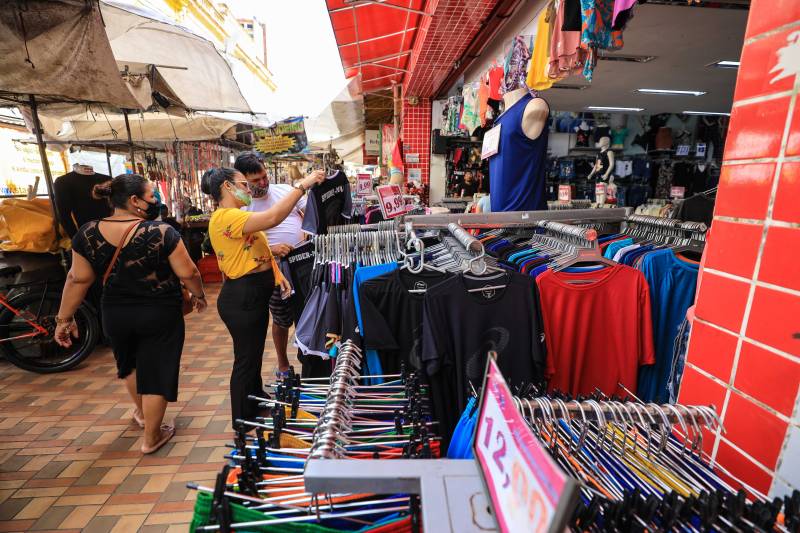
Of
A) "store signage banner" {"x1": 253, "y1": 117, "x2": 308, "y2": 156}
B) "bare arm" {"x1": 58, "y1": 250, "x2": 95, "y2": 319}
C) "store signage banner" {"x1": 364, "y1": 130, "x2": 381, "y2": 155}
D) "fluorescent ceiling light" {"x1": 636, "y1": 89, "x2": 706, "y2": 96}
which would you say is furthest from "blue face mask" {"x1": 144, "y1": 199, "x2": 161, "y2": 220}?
"store signage banner" {"x1": 364, "y1": 130, "x2": 381, "y2": 155}

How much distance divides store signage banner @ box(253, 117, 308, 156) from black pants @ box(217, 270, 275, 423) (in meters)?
6.02

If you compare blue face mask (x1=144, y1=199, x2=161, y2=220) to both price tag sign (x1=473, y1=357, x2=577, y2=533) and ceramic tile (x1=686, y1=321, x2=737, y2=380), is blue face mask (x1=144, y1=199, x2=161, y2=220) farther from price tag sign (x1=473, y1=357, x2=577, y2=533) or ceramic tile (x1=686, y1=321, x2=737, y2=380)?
ceramic tile (x1=686, y1=321, x2=737, y2=380)

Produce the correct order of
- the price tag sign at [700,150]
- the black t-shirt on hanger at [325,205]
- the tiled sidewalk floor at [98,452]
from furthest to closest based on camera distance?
1. the price tag sign at [700,150]
2. the black t-shirt on hanger at [325,205]
3. the tiled sidewalk floor at [98,452]

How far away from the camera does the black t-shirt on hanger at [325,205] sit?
2.86m

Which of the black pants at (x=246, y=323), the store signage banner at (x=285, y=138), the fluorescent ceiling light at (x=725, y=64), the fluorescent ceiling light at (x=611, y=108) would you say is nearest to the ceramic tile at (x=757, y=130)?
the black pants at (x=246, y=323)

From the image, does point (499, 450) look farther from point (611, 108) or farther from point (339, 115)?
point (339, 115)

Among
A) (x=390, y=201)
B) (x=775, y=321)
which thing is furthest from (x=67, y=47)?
(x=775, y=321)

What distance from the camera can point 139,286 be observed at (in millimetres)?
2484

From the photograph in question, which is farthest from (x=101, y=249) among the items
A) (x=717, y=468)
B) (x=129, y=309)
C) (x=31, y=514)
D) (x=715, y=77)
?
(x=715, y=77)

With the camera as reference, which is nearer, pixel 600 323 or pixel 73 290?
pixel 600 323

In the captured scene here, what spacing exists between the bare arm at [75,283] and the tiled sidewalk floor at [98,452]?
1.05m

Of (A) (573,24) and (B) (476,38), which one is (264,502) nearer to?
(A) (573,24)

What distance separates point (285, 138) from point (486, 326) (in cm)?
770

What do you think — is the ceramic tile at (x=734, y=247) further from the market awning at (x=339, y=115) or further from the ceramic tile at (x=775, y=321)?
the market awning at (x=339, y=115)
